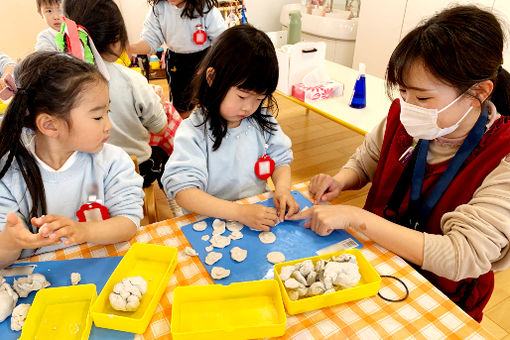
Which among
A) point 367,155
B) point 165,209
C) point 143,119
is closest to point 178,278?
point 367,155

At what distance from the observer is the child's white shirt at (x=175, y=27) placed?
247 centimetres

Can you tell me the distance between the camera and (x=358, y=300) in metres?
0.78

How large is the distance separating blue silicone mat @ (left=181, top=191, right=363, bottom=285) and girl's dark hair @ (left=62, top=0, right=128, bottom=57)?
1007mm

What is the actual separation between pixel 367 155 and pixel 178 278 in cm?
80

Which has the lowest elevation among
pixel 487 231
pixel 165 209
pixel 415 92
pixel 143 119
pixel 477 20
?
pixel 165 209

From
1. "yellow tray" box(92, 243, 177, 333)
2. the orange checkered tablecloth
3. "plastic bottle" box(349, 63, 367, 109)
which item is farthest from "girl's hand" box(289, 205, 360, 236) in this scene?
"plastic bottle" box(349, 63, 367, 109)

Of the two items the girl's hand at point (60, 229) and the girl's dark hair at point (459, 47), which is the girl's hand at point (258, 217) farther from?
the girl's dark hair at point (459, 47)

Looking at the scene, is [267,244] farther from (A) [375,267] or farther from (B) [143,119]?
(B) [143,119]

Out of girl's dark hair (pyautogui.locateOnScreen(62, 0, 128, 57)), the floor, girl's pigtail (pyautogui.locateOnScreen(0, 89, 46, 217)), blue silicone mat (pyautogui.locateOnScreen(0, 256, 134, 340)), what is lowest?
the floor

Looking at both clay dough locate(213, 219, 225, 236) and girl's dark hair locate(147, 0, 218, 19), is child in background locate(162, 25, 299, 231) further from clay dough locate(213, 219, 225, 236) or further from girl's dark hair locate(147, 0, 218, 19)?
girl's dark hair locate(147, 0, 218, 19)

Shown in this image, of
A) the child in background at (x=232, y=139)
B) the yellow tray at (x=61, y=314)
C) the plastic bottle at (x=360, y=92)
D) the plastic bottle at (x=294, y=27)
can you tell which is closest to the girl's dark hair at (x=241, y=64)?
the child in background at (x=232, y=139)

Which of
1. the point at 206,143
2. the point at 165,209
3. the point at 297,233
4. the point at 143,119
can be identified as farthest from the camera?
the point at 165,209

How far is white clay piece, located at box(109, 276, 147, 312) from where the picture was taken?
73cm

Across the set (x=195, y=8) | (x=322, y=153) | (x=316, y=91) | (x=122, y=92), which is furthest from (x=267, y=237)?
(x=322, y=153)
